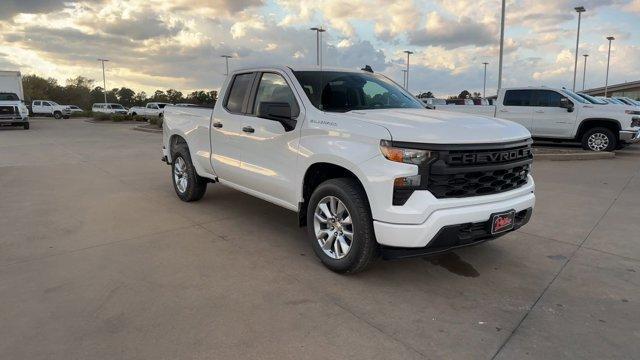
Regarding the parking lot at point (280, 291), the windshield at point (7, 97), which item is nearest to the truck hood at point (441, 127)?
the parking lot at point (280, 291)

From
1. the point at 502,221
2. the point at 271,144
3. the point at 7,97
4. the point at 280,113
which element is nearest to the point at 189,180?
the point at 271,144

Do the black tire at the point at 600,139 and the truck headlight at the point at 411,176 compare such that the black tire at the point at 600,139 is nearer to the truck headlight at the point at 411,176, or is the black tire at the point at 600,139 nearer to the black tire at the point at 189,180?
the black tire at the point at 189,180

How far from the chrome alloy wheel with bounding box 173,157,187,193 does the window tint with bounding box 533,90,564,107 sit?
11.0 metres

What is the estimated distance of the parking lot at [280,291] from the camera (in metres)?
Answer: 3.00

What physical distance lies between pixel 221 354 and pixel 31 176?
8.30m

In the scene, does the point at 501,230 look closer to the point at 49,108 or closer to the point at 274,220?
the point at 274,220

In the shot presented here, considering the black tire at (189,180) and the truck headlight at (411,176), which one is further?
the black tire at (189,180)

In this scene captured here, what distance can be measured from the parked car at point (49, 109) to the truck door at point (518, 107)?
4519 centimetres

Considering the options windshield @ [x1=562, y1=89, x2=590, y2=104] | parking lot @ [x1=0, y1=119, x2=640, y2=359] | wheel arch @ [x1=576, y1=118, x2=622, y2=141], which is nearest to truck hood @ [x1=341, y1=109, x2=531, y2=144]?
parking lot @ [x1=0, y1=119, x2=640, y2=359]

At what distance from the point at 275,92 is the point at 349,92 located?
821mm

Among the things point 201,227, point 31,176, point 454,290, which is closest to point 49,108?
point 31,176

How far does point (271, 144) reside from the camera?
4.83 metres

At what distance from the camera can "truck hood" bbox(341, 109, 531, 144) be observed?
Result: 3564 mm

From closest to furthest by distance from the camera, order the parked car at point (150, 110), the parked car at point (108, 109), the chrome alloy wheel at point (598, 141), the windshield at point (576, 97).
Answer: the chrome alloy wheel at point (598, 141) → the windshield at point (576, 97) → the parked car at point (150, 110) → the parked car at point (108, 109)
